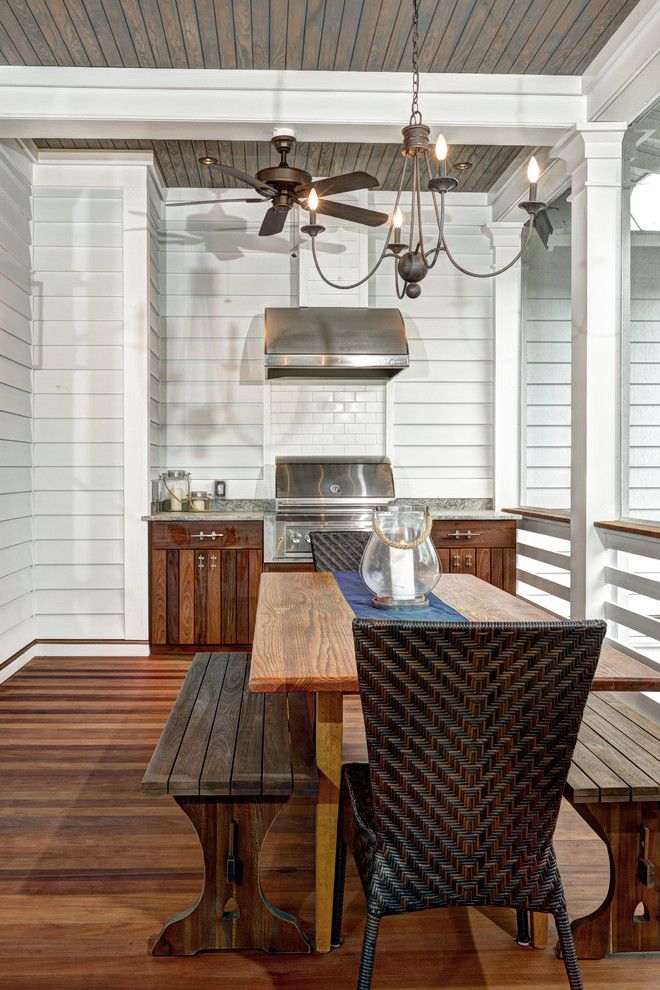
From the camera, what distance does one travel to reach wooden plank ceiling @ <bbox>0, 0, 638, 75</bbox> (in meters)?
3.06

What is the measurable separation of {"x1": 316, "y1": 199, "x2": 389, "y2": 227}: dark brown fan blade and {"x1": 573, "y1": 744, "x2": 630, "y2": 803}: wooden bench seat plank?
8.89 feet

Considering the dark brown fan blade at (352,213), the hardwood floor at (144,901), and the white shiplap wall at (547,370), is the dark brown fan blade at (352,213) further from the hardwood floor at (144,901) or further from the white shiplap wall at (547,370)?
the hardwood floor at (144,901)

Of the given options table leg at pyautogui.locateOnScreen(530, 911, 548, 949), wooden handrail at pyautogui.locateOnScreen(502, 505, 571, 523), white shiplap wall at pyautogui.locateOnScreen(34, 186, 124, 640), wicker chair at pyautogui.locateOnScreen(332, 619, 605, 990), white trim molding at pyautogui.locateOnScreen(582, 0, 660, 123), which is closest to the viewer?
wicker chair at pyautogui.locateOnScreen(332, 619, 605, 990)

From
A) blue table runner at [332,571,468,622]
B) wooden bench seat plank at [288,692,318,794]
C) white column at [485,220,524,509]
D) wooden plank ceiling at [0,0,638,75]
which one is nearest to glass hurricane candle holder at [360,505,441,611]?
blue table runner at [332,571,468,622]

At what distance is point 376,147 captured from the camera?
4.43 m

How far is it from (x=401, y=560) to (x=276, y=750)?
2.14 feet

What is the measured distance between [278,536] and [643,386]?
7.42 ft

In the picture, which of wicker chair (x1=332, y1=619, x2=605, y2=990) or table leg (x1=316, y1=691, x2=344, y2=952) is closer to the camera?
wicker chair (x1=332, y1=619, x2=605, y2=990)

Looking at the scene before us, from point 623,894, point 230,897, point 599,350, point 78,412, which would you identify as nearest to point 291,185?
point 599,350

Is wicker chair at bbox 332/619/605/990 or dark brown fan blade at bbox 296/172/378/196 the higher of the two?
dark brown fan blade at bbox 296/172/378/196

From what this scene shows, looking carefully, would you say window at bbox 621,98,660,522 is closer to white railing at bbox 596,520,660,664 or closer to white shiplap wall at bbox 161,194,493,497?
white railing at bbox 596,520,660,664

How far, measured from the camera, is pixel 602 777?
1.71 m

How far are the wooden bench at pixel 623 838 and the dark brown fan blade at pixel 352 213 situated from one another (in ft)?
9.04

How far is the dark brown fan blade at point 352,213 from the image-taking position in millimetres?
3619
